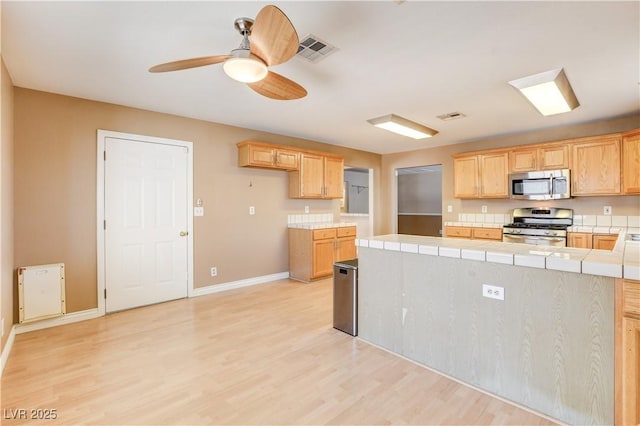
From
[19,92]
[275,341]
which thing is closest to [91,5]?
[19,92]

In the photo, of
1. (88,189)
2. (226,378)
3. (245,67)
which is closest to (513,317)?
(226,378)

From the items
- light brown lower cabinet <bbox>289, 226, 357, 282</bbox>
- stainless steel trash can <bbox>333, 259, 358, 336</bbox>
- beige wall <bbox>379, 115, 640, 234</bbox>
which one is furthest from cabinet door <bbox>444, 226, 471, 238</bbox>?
stainless steel trash can <bbox>333, 259, 358, 336</bbox>

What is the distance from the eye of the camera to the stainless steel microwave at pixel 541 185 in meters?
4.34

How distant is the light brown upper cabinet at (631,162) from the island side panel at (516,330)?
3.41 metres

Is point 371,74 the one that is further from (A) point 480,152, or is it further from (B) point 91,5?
(A) point 480,152

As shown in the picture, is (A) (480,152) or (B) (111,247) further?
(A) (480,152)

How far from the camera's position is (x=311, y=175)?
5207 millimetres

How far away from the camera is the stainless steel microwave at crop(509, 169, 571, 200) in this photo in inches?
171

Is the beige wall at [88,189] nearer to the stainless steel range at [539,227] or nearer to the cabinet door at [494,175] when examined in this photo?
the cabinet door at [494,175]

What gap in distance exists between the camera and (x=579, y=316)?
1.63m

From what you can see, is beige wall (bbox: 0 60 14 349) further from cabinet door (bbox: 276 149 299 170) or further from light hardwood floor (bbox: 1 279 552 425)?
cabinet door (bbox: 276 149 299 170)

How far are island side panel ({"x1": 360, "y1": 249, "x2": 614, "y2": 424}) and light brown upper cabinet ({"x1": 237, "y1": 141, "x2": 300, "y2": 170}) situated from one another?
2.77 meters

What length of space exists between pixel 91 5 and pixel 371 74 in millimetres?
2068

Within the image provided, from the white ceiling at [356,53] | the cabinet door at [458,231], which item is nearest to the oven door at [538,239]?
the cabinet door at [458,231]
